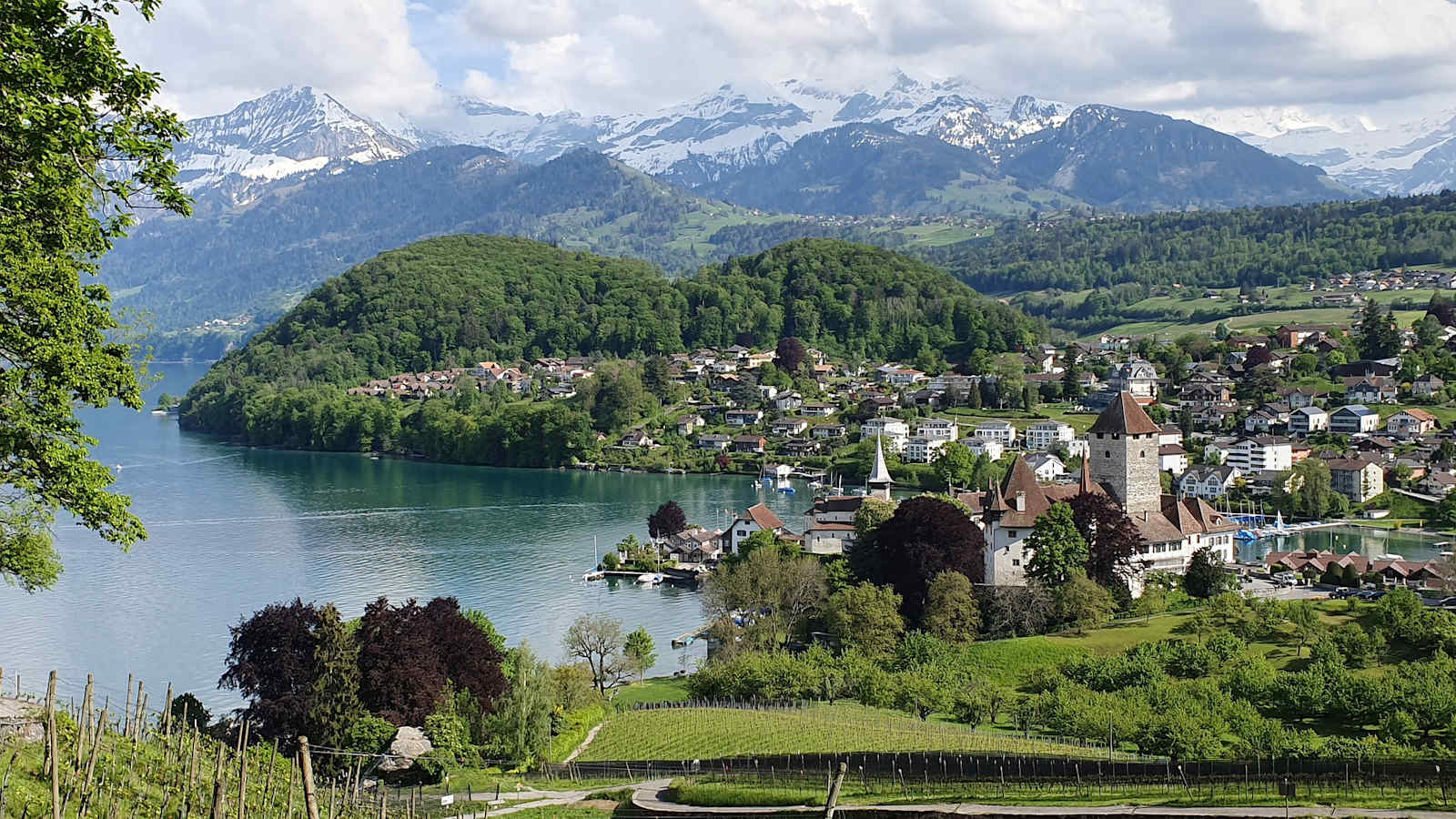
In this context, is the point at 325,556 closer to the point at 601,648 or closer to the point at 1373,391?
the point at 601,648

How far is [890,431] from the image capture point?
8494 cm

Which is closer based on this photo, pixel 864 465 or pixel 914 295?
pixel 864 465

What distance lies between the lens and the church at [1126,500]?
3762 centimetres

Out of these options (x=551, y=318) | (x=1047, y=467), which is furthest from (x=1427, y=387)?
(x=551, y=318)

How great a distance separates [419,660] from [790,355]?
8664cm

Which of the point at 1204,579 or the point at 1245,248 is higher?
the point at 1245,248

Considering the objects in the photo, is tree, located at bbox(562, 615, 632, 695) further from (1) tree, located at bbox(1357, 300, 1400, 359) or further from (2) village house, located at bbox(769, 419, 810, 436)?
(1) tree, located at bbox(1357, 300, 1400, 359)

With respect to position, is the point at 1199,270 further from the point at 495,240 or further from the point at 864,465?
the point at 864,465

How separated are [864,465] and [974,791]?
62.7 m

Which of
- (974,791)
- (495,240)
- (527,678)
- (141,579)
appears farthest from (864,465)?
(495,240)

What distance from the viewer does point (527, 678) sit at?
24.6 m

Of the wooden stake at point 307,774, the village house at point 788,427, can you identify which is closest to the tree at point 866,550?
the wooden stake at point 307,774

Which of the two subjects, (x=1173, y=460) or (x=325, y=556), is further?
(x=1173, y=460)

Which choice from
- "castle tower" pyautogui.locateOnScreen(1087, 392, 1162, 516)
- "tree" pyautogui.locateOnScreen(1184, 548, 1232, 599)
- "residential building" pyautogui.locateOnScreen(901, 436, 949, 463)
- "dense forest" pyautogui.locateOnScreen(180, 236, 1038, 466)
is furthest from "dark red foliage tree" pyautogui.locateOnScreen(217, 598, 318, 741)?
"dense forest" pyautogui.locateOnScreen(180, 236, 1038, 466)
